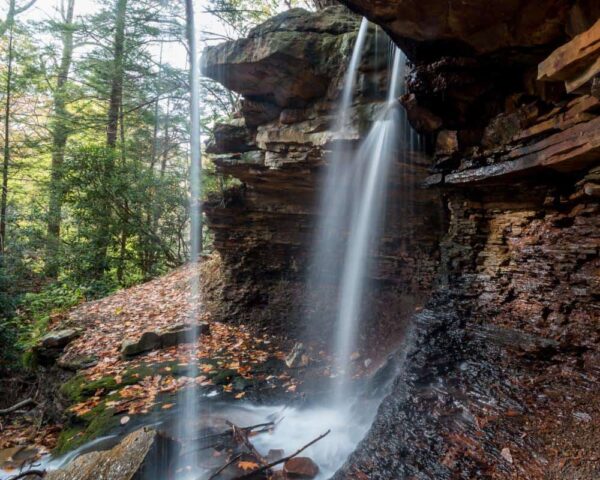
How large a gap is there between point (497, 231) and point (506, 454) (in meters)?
2.75

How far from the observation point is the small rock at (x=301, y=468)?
134 inches

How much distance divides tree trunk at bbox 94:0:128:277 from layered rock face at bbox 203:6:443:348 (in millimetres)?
5267

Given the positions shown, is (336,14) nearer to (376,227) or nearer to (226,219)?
(376,227)

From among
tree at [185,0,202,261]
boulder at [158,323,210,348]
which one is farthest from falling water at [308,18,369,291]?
tree at [185,0,202,261]

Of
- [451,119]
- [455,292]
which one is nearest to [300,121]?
[451,119]

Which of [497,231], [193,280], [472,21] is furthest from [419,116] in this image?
[193,280]

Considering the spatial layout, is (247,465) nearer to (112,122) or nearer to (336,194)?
(336,194)

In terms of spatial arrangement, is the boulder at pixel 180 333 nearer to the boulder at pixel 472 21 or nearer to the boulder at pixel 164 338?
the boulder at pixel 164 338

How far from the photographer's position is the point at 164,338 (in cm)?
665

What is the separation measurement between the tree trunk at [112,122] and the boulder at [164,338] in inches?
233

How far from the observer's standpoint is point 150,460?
318 centimetres

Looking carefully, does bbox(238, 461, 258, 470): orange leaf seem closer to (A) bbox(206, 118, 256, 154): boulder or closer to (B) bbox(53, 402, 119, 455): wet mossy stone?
(B) bbox(53, 402, 119, 455): wet mossy stone

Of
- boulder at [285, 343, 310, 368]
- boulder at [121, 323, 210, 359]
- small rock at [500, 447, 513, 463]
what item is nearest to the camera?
small rock at [500, 447, 513, 463]

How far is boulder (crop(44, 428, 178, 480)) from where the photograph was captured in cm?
296
